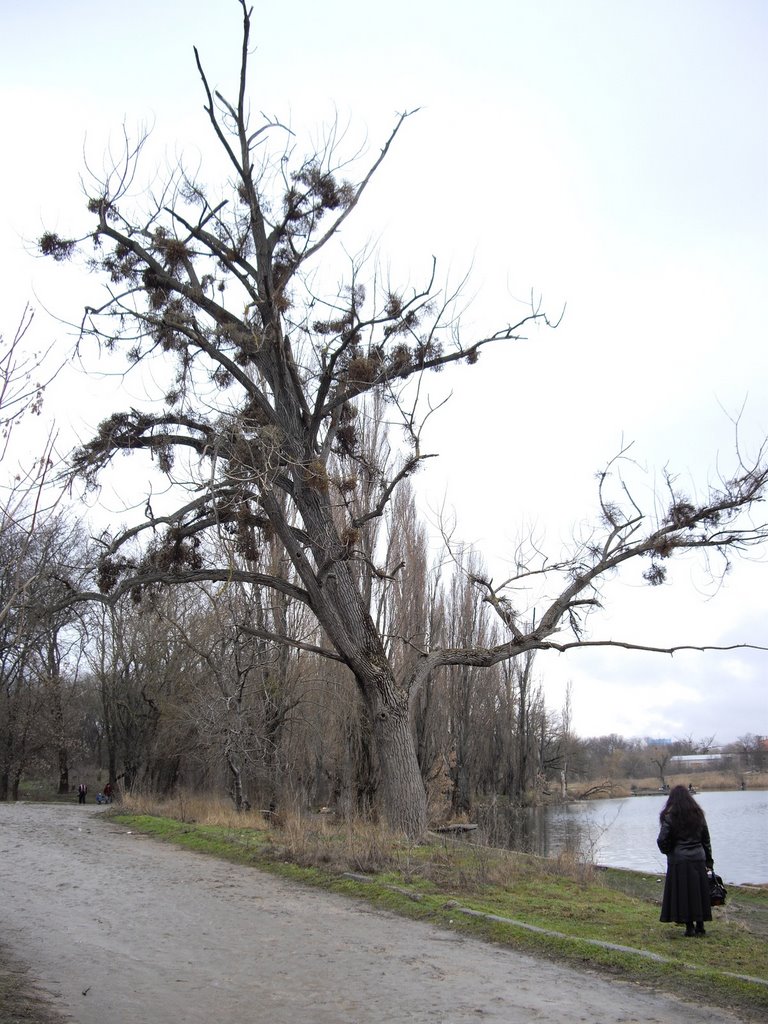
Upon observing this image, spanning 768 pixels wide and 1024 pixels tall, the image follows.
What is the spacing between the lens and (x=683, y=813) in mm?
8195

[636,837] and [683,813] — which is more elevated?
[683,813]

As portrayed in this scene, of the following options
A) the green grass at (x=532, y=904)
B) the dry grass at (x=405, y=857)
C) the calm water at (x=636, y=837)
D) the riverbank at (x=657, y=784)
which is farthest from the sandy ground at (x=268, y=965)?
the riverbank at (x=657, y=784)

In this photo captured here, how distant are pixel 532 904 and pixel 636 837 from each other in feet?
68.1

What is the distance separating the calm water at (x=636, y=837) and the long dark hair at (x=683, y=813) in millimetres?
2729

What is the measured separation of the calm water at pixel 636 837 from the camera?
61.2 ft

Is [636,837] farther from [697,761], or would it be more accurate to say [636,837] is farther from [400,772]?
[697,761]

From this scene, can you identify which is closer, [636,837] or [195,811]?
[195,811]

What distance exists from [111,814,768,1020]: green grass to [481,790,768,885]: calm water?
62.4 inches

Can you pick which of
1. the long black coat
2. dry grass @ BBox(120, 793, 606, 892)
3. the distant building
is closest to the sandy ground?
dry grass @ BBox(120, 793, 606, 892)

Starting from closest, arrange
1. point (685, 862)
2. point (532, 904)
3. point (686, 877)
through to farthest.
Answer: point (686, 877)
point (685, 862)
point (532, 904)

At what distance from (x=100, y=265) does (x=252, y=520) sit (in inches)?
180

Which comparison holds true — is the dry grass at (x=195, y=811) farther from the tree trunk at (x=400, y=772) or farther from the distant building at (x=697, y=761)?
the distant building at (x=697, y=761)

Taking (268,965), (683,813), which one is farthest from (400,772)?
(268,965)

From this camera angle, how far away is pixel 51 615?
11.9 metres
